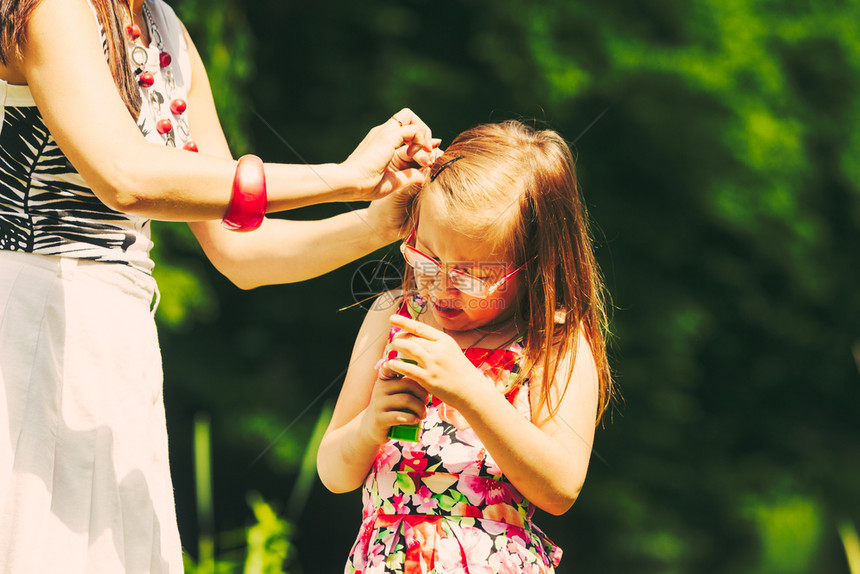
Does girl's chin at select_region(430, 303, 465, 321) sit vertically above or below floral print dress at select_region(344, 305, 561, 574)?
above

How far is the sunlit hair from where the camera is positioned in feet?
5.20

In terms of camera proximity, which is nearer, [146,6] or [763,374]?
[146,6]

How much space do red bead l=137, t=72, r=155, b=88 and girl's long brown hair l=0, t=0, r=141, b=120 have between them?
0.19 ft

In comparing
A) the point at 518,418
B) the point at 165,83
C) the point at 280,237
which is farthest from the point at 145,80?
the point at 518,418

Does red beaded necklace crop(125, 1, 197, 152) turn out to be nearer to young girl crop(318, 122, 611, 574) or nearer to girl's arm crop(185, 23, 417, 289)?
girl's arm crop(185, 23, 417, 289)


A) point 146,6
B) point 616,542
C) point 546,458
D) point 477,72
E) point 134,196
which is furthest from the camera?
point 616,542

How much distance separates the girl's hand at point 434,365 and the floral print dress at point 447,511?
6.2 inches

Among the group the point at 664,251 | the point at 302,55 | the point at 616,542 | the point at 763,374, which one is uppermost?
the point at 302,55

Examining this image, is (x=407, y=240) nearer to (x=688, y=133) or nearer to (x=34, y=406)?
(x=34, y=406)

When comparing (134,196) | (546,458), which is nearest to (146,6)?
(134,196)

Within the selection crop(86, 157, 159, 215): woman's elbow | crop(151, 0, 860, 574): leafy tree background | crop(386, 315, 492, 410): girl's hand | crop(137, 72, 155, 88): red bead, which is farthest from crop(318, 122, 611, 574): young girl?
crop(151, 0, 860, 574): leafy tree background

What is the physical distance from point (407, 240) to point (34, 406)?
2.46 feet

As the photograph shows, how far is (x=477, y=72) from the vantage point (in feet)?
16.6

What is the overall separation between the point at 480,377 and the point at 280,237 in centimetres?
69
